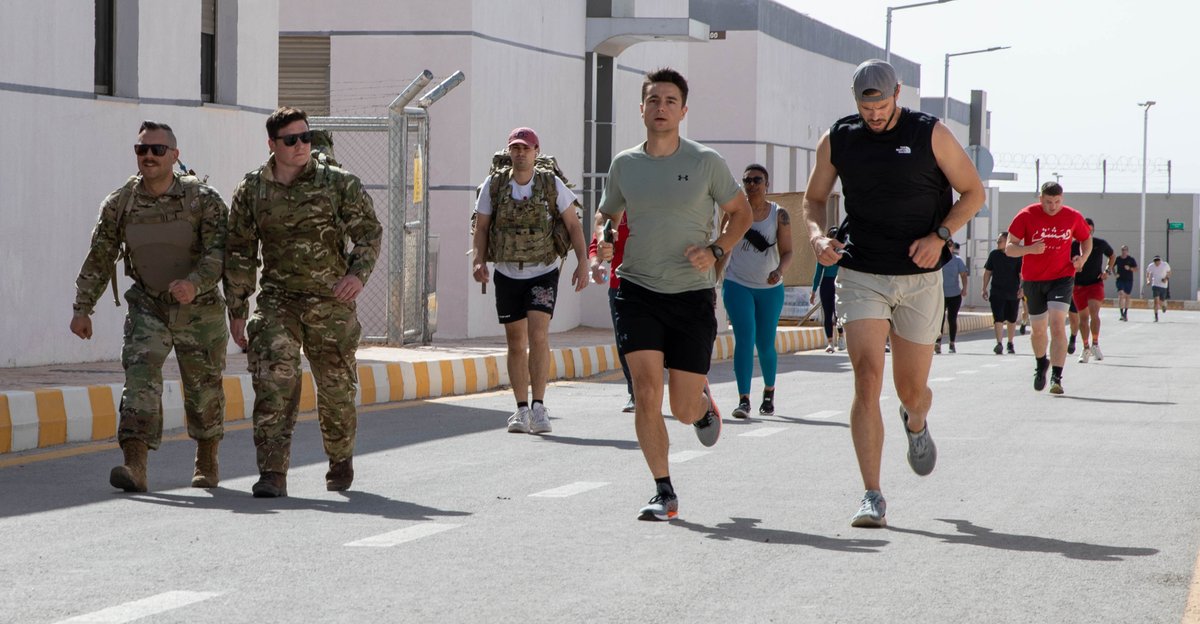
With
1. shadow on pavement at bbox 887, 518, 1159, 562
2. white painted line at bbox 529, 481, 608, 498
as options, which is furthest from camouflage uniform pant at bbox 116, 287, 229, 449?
shadow on pavement at bbox 887, 518, 1159, 562

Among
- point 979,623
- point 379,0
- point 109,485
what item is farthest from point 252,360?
point 379,0

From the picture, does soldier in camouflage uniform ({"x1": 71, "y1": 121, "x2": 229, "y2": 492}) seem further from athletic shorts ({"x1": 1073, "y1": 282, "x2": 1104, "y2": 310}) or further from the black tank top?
athletic shorts ({"x1": 1073, "y1": 282, "x2": 1104, "y2": 310})

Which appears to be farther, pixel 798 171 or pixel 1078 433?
pixel 798 171

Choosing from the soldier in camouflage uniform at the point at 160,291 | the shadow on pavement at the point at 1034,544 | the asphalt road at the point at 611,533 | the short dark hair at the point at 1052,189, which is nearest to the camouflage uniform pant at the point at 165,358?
the soldier in camouflage uniform at the point at 160,291

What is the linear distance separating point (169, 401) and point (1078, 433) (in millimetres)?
6110

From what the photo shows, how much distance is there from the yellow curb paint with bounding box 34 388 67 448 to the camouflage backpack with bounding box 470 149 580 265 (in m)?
2.83

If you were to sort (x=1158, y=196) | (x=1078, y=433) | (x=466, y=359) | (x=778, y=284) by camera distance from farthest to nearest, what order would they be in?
(x=1158, y=196)
(x=466, y=359)
(x=778, y=284)
(x=1078, y=433)

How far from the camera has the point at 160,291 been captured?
8719 mm

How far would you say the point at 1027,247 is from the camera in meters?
15.2

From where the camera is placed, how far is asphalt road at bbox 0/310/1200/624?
19.2 feet

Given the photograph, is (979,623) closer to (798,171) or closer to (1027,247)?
(1027,247)

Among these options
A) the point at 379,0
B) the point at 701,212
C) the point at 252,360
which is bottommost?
the point at 252,360

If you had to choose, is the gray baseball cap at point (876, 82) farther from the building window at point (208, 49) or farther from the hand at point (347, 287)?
the building window at point (208, 49)

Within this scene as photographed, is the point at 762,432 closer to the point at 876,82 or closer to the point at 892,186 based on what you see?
the point at 892,186
